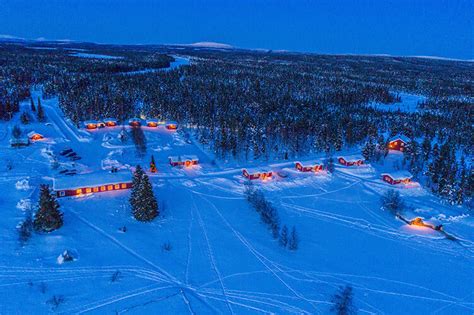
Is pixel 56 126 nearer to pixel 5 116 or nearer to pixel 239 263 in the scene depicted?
pixel 5 116

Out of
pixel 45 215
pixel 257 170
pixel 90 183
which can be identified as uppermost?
pixel 257 170

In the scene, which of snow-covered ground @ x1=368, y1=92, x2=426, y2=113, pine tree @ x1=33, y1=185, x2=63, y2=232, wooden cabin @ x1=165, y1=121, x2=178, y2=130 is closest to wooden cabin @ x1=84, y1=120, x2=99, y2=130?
wooden cabin @ x1=165, y1=121, x2=178, y2=130

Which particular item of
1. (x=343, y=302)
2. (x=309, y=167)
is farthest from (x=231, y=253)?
(x=309, y=167)

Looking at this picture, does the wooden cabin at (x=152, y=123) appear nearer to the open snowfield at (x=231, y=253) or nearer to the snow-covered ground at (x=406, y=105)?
the open snowfield at (x=231, y=253)

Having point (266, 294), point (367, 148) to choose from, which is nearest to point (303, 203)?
point (266, 294)

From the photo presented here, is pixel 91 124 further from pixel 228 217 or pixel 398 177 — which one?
pixel 398 177

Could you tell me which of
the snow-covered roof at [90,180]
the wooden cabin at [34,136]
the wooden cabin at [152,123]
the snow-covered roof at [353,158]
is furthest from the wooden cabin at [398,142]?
the wooden cabin at [34,136]
